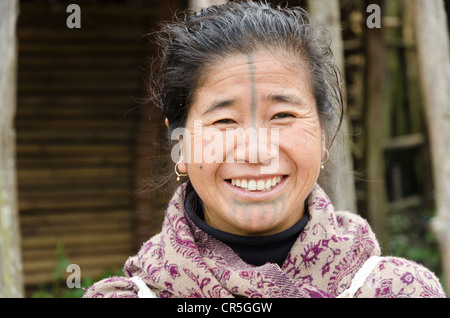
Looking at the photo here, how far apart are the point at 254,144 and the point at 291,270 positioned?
38cm

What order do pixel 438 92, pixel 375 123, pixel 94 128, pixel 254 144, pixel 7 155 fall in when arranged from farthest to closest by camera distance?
pixel 94 128
pixel 375 123
pixel 438 92
pixel 7 155
pixel 254 144

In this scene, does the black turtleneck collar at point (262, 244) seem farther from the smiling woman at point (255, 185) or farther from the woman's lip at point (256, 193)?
the woman's lip at point (256, 193)

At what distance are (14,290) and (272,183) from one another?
6.17 ft

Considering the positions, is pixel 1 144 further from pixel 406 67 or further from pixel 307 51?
pixel 406 67

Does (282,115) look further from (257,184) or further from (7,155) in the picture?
(7,155)

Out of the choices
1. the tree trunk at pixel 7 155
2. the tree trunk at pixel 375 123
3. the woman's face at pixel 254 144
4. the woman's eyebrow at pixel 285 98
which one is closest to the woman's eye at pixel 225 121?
the woman's face at pixel 254 144

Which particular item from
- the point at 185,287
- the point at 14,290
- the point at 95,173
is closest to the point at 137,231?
the point at 95,173

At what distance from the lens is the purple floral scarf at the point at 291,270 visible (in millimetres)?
1630

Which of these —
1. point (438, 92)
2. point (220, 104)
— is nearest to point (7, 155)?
point (220, 104)

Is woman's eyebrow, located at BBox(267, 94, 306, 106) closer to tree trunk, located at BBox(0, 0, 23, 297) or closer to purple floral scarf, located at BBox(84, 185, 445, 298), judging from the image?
purple floral scarf, located at BBox(84, 185, 445, 298)

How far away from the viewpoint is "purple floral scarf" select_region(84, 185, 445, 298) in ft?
5.35

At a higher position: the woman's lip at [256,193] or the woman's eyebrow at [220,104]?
the woman's eyebrow at [220,104]

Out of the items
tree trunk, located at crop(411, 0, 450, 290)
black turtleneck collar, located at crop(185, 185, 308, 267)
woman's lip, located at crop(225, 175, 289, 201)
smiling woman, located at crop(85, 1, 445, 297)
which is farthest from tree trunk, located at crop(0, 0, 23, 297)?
tree trunk, located at crop(411, 0, 450, 290)

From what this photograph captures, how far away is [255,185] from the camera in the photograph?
1653mm
